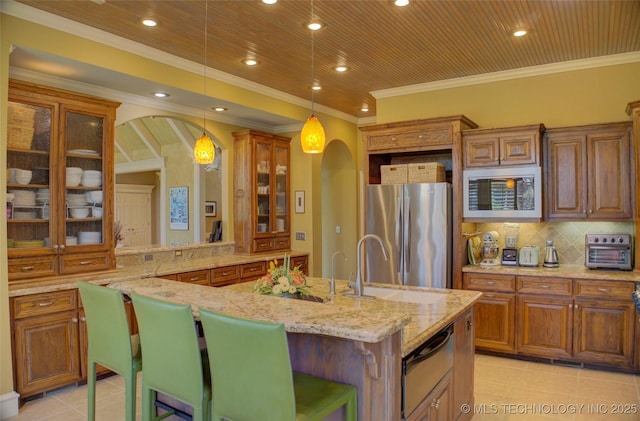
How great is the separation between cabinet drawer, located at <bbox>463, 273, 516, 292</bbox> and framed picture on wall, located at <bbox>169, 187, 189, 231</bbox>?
4791mm

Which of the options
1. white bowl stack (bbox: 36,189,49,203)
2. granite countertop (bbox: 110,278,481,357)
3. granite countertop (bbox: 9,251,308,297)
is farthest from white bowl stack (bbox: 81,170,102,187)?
granite countertop (bbox: 110,278,481,357)

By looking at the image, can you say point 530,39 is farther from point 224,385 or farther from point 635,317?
point 224,385

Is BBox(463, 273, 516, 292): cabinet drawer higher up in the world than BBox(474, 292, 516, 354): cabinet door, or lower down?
higher up

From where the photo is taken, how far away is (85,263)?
3865mm

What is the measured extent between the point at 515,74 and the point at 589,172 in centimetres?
136

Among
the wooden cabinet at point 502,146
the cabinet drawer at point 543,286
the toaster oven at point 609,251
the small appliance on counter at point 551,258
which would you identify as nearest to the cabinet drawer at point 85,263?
the wooden cabinet at point 502,146

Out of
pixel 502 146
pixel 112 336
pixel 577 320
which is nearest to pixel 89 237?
pixel 112 336

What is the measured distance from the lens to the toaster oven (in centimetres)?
415

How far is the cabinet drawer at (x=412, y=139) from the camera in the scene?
15.4 feet

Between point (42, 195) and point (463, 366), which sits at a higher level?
point (42, 195)

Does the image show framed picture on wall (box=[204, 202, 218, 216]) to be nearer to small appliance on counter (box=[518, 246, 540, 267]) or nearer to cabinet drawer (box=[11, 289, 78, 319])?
cabinet drawer (box=[11, 289, 78, 319])

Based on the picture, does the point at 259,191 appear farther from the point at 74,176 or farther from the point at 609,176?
the point at 609,176

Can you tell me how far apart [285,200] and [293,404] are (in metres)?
4.63

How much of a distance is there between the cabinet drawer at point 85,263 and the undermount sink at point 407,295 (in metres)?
2.41
